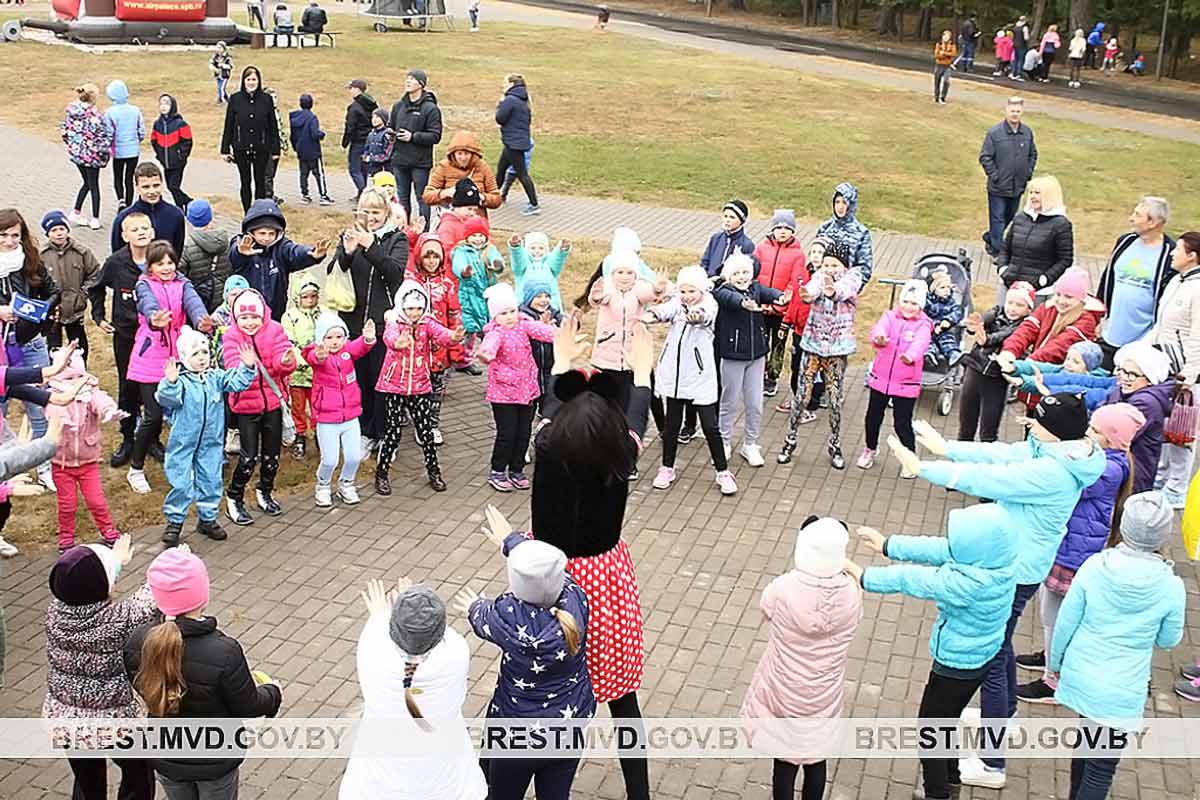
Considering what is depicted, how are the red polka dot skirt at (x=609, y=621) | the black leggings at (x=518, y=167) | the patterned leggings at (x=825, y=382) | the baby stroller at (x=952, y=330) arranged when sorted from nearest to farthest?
1. the red polka dot skirt at (x=609, y=621)
2. the patterned leggings at (x=825, y=382)
3. the baby stroller at (x=952, y=330)
4. the black leggings at (x=518, y=167)

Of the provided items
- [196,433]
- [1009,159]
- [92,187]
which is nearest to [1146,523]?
[196,433]

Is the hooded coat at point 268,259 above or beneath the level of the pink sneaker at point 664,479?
above

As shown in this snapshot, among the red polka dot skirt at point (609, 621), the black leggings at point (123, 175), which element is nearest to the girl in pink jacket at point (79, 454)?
the red polka dot skirt at point (609, 621)

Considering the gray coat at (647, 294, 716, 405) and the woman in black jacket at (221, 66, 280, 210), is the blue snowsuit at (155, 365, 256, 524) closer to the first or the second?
the gray coat at (647, 294, 716, 405)

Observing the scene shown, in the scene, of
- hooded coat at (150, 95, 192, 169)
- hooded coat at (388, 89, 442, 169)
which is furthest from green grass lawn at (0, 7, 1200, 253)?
hooded coat at (150, 95, 192, 169)

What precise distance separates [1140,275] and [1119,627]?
4892 mm

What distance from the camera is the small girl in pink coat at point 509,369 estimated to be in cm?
820

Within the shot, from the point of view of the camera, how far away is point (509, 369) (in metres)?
8.20

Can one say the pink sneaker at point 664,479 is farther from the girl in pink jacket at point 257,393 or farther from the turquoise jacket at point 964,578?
the turquoise jacket at point 964,578

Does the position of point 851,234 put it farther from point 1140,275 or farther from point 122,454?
point 122,454

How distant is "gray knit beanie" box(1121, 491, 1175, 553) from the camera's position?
4.81 metres

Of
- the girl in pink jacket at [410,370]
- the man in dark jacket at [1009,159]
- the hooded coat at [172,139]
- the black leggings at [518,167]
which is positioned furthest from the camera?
the black leggings at [518,167]

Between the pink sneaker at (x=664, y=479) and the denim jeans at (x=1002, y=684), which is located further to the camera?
the pink sneaker at (x=664, y=479)

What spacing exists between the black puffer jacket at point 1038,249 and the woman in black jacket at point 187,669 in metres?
8.06
